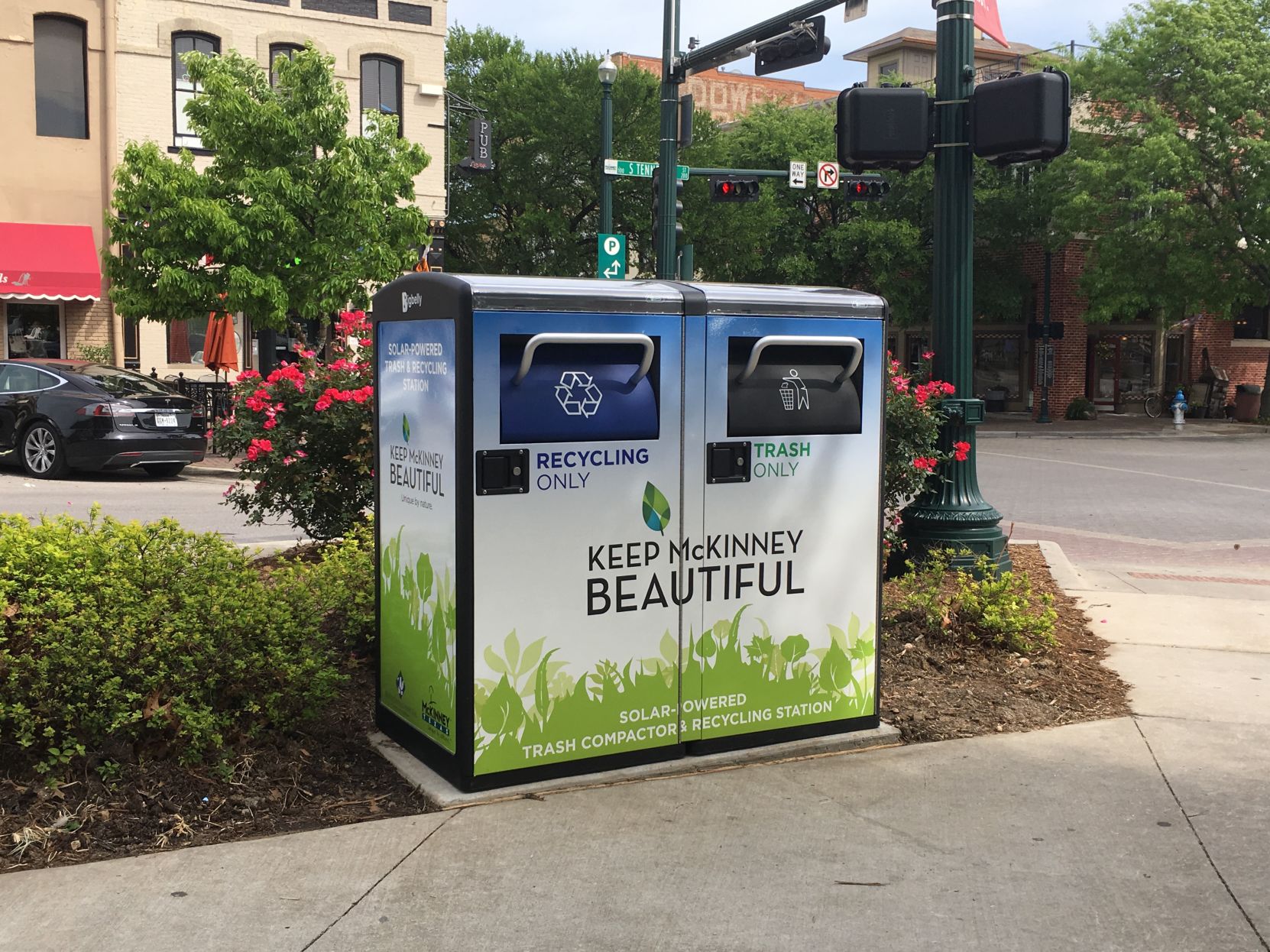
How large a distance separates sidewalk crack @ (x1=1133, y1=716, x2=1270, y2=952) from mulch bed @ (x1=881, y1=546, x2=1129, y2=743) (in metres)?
0.39

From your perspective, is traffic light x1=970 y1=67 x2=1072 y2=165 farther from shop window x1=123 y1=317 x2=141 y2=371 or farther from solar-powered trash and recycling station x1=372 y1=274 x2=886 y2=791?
shop window x1=123 y1=317 x2=141 y2=371

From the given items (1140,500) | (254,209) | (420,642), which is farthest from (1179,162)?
(420,642)

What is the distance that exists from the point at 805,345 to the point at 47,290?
2347 centimetres

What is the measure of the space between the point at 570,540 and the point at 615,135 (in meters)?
34.5

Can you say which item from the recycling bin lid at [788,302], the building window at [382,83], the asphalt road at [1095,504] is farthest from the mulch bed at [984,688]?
the building window at [382,83]

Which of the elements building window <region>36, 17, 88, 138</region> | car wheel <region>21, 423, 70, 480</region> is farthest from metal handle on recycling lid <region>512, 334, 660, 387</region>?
building window <region>36, 17, 88, 138</region>

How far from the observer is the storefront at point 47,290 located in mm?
24797

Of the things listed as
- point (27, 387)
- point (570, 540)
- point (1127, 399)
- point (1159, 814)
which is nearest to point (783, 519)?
point (570, 540)

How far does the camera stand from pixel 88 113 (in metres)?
25.9

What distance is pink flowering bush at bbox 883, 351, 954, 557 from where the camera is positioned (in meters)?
7.78

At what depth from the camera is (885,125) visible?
7906mm

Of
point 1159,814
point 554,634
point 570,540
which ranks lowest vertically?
point 1159,814

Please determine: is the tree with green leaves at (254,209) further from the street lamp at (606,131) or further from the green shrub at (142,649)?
the green shrub at (142,649)

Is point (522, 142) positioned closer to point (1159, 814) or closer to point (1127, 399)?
point (1127, 399)
